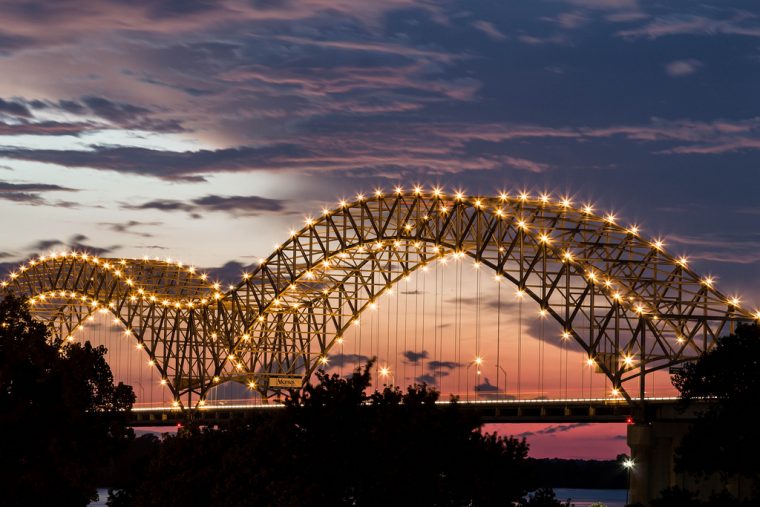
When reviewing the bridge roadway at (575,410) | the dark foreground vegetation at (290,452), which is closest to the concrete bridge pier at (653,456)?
the bridge roadway at (575,410)

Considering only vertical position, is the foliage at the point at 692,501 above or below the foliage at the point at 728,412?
below

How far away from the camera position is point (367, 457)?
200 ft

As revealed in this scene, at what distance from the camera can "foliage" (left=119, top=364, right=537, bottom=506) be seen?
5900 centimetres

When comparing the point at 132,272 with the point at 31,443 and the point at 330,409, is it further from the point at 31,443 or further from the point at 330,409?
the point at 330,409

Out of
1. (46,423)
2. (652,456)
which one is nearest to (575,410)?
(652,456)

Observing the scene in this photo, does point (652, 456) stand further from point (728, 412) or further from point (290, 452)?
point (290, 452)

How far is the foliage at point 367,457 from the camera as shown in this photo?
59.0m

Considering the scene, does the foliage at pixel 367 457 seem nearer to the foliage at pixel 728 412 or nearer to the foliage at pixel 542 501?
the foliage at pixel 542 501

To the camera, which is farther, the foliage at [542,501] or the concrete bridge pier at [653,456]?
the concrete bridge pier at [653,456]

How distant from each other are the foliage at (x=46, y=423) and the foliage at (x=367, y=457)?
40.7ft

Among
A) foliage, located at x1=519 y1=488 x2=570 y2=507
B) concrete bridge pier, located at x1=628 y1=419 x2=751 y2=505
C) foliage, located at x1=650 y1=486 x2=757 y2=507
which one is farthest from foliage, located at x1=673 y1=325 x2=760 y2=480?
concrete bridge pier, located at x1=628 y1=419 x2=751 y2=505

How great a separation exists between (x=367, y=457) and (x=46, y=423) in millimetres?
21974

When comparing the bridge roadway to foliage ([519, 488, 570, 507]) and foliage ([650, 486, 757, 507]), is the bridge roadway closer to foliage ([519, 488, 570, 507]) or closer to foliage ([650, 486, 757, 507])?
foliage ([650, 486, 757, 507])

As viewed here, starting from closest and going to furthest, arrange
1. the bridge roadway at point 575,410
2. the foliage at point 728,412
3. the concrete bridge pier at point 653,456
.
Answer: the foliage at point 728,412
the concrete bridge pier at point 653,456
the bridge roadway at point 575,410
